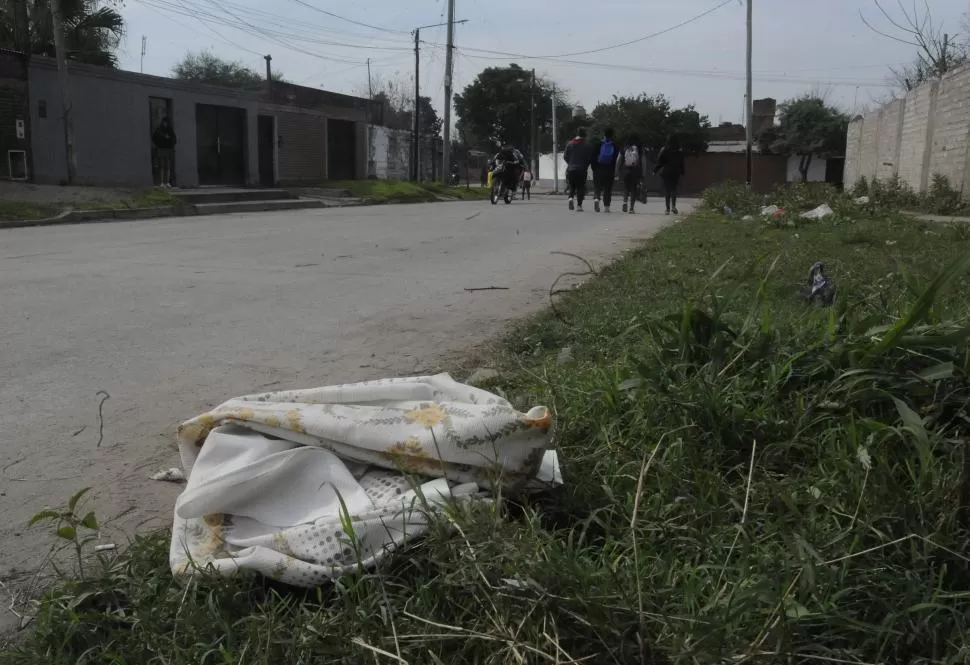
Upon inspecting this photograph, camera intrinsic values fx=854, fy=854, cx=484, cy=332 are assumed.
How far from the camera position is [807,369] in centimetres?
263

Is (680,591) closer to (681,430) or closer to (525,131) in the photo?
(681,430)

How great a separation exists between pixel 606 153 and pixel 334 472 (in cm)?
1652

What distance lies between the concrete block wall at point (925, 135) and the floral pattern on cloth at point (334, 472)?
50.3 ft

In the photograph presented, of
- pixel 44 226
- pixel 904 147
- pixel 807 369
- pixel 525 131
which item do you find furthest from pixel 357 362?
pixel 525 131

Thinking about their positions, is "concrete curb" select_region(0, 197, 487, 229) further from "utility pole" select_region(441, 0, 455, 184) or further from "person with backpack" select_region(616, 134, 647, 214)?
"utility pole" select_region(441, 0, 455, 184)

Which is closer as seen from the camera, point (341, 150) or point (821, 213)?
point (821, 213)

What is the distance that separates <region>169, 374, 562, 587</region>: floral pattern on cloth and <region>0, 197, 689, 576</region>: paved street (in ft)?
1.41

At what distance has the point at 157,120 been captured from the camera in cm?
2406

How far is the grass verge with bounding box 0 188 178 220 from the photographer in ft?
48.4

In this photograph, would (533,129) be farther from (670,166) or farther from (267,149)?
(670,166)

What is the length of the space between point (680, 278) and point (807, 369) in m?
3.70

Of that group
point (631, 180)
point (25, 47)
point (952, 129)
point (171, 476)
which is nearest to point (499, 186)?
point (631, 180)

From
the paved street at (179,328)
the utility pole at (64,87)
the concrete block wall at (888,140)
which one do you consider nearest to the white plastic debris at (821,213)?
the paved street at (179,328)

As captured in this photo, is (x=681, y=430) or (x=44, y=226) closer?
(x=681, y=430)
